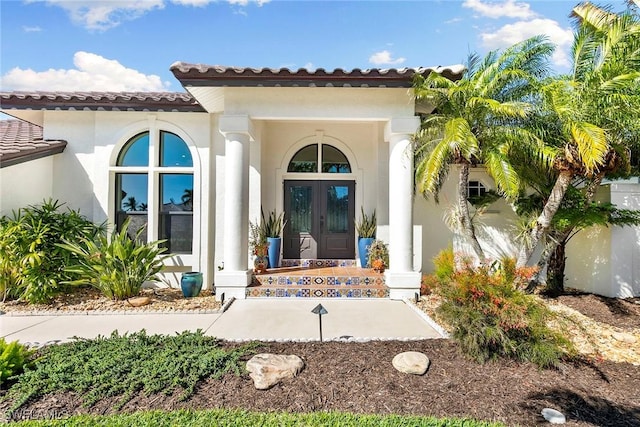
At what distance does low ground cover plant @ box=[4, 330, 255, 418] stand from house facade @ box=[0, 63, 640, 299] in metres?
2.84

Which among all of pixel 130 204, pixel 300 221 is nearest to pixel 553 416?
pixel 300 221

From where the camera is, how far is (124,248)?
21.4 ft

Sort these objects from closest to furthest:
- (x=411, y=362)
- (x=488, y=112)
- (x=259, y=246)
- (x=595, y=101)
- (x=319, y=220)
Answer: (x=411, y=362)
(x=595, y=101)
(x=488, y=112)
(x=259, y=246)
(x=319, y=220)

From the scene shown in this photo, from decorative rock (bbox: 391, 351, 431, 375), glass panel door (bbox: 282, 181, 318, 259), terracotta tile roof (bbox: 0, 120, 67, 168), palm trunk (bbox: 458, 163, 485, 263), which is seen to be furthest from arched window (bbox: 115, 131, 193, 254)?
palm trunk (bbox: 458, 163, 485, 263)

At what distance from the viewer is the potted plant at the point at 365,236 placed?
832 cm

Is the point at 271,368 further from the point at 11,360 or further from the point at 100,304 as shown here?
the point at 100,304

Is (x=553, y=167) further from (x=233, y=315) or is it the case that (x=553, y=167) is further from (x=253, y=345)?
(x=233, y=315)

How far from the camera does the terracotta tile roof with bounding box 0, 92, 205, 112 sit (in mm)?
7547

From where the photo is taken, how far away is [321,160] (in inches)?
367

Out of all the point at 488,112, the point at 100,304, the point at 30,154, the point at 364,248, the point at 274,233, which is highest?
the point at 488,112

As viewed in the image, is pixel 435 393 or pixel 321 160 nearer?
pixel 435 393

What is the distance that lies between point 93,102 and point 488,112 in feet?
29.9

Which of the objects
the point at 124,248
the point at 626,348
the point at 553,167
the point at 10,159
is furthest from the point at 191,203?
the point at 626,348

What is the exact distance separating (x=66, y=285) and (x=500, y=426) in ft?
27.1
